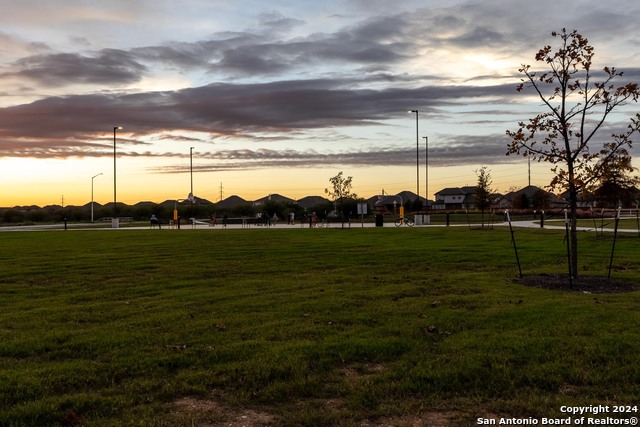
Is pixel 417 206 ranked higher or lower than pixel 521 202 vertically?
lower

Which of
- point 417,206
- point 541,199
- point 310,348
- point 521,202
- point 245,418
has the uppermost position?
point 541,199

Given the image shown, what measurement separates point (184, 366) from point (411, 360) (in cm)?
258

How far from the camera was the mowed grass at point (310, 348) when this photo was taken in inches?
197

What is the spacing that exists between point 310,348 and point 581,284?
294 inches

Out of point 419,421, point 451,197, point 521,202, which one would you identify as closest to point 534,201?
point 521,202

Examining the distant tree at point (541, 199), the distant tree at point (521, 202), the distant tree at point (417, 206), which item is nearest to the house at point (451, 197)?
the distant tree at point (417, 206)

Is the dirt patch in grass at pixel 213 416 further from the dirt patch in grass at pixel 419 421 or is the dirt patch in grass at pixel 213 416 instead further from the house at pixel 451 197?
the house at pixel 451 197

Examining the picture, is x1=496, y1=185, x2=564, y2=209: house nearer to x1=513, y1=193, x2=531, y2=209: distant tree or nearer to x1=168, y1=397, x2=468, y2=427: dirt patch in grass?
x1=513, y1=193, x2=531, y2=209: distant tree

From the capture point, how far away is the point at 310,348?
6605mm

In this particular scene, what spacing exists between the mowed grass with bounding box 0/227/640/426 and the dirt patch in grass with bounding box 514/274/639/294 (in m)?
0.60

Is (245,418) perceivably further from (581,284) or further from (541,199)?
(541,199)

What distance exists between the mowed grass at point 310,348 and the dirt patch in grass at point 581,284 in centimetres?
60

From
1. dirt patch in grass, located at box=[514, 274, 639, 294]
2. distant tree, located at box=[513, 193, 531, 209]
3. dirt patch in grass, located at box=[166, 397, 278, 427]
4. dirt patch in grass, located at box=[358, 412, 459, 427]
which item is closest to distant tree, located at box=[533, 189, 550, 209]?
distant tree, located at box=[513, 193, 531, 209]

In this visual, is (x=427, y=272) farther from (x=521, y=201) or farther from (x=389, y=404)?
(x=521, y=201)
